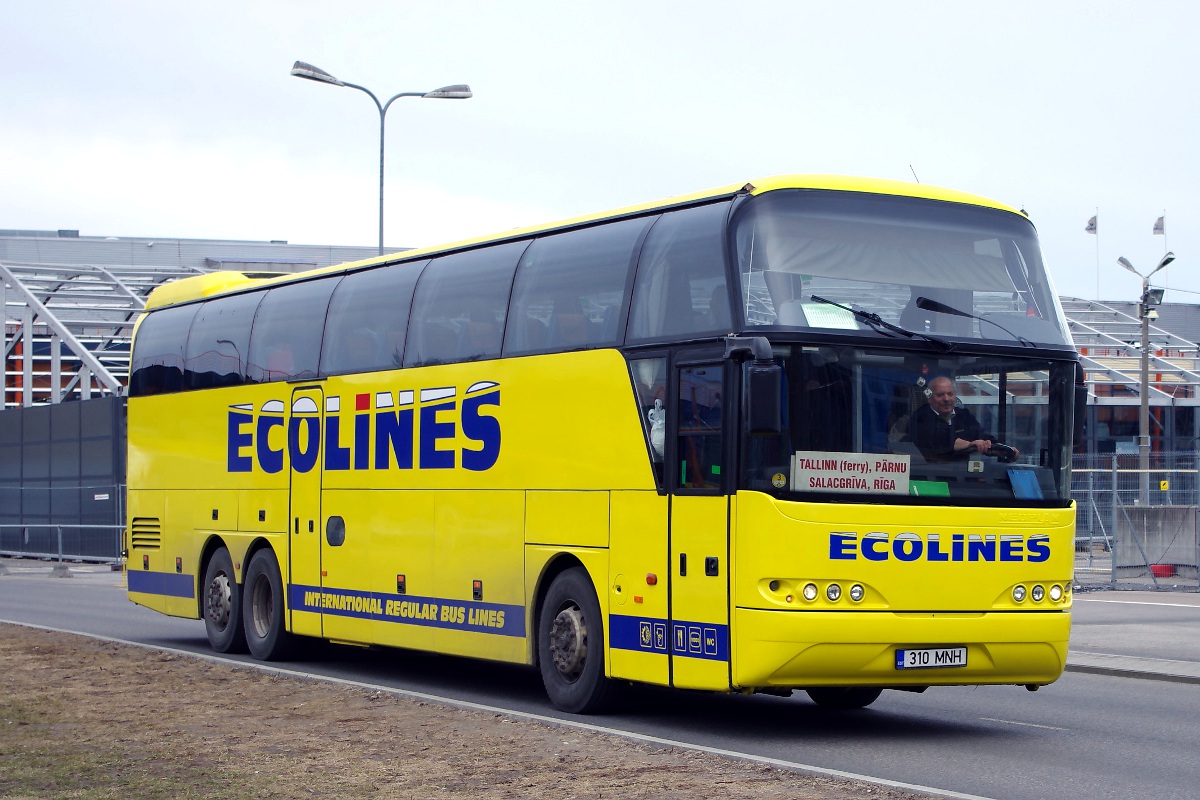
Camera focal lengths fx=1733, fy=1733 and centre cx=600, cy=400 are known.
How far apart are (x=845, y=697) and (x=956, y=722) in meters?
1.10

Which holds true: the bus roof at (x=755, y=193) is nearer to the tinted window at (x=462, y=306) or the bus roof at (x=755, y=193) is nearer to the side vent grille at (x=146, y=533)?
the tinted window at (x=462, y=306)

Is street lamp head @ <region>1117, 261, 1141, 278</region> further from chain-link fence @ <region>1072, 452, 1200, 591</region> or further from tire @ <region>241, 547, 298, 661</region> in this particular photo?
tire @ <region>241, 547, 298, 661</region>

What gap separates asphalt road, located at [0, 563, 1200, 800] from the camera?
1016 cm

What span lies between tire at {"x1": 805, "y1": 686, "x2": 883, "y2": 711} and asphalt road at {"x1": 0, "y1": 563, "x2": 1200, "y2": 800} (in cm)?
11

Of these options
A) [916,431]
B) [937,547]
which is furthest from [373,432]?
[937,547]

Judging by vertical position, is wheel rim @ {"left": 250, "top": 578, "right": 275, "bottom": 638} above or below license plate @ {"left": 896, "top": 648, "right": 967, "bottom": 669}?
below

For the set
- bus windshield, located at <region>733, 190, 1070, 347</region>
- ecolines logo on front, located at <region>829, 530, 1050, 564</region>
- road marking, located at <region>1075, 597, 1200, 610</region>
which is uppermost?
bus windshield, located at <region>733, 190, 1070, 347</region>

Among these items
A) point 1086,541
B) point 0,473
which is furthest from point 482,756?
point 0,473

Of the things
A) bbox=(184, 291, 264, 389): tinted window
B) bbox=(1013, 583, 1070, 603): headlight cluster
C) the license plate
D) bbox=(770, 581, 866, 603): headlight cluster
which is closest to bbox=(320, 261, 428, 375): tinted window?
bbox=(184, 291, 264, 389): tinted window

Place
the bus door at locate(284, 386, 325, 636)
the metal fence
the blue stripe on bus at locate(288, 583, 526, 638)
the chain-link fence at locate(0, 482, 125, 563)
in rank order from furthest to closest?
the chain-link fence at locate(0, 482, 125, 563), the metal fence, the bus door at locate(284, 386, 325, 636), the blue stripe on bus at locate(288, 583, 526, 638)

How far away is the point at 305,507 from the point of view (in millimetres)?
17391

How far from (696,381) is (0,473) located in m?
42.2

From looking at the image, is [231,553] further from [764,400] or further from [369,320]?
[764,400]

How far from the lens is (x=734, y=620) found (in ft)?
37.3
